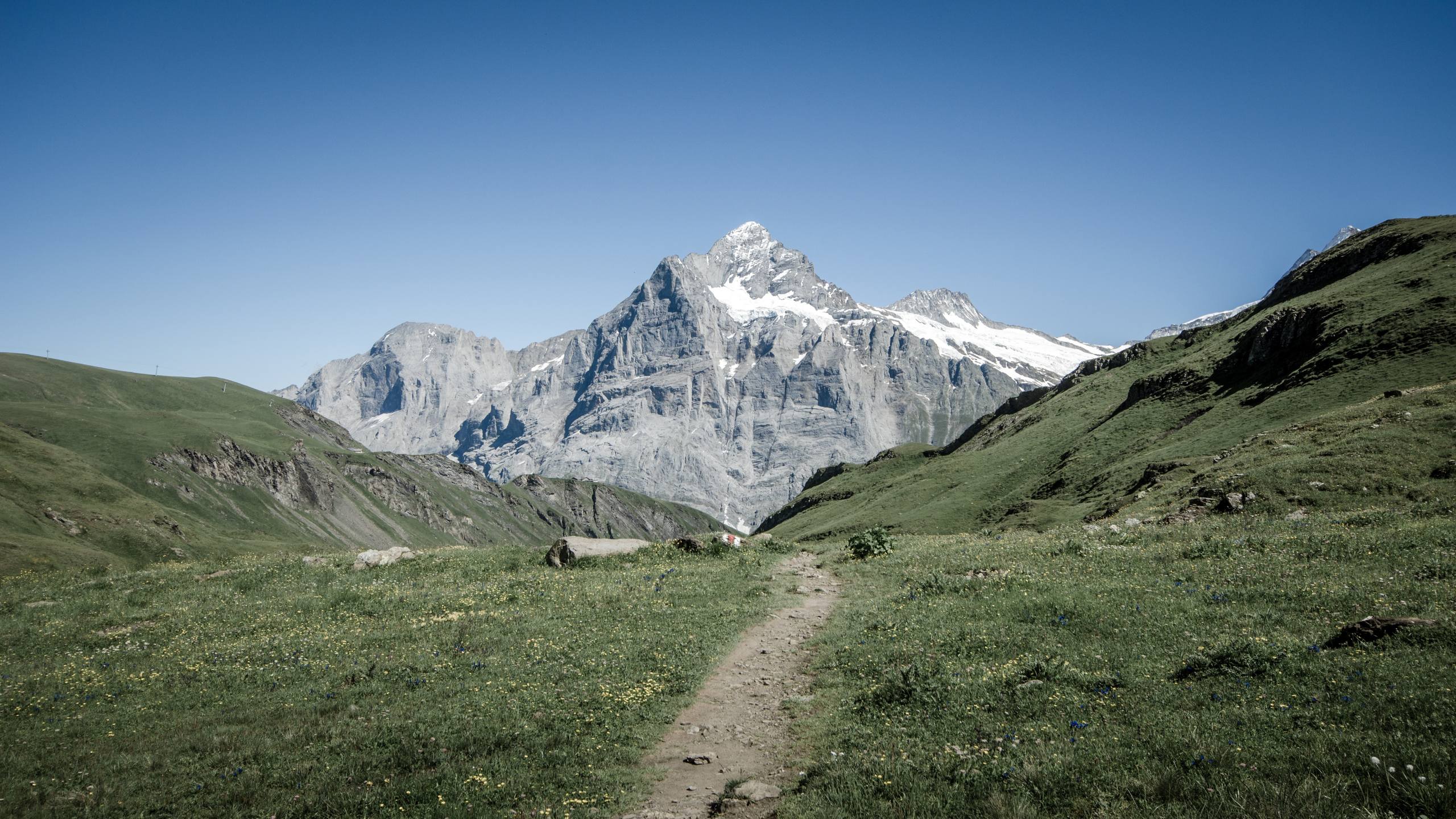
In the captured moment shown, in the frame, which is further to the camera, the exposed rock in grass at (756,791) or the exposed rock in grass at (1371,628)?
the exposed rock in grass at (1371,628)

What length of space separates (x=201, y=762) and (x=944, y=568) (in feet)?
77.9

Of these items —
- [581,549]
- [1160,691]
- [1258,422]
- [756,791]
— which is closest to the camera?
[756,791]

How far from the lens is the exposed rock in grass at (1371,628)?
43.3ft

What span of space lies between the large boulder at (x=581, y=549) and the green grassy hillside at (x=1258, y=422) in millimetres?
28384

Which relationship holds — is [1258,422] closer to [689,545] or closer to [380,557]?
[689,545]

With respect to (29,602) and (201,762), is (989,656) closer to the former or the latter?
(201,762)

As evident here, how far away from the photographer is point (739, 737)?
580 inches

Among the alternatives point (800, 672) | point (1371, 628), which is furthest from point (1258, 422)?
point (800, 672)

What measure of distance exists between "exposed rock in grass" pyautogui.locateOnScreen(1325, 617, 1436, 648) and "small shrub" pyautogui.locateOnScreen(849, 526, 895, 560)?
22.0 m

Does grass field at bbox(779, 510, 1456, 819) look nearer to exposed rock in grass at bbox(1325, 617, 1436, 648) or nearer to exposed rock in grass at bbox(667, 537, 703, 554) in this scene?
exposed rock in grass at bbox(1325, 617, 1436, 648)

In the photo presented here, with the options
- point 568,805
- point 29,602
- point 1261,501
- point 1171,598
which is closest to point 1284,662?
point 1171,598

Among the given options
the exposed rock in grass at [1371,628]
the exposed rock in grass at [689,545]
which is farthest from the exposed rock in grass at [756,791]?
the exposed rock in grass at [689,545]

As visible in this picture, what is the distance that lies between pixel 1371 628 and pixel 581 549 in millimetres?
27684

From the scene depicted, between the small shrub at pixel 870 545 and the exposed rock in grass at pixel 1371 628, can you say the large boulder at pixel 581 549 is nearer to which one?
the small shrub at pixel 870 545
